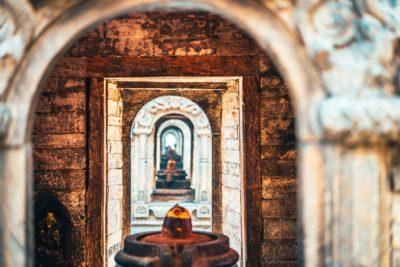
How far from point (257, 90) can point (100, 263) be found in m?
2.39

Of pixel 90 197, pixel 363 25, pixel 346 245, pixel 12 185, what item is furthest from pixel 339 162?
pixel 90 197

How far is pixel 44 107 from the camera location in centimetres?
560

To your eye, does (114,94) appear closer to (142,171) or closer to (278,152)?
(278,152)

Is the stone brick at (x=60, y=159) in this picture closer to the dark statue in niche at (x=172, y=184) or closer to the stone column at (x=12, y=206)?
the stone column at (x=12, y=206)

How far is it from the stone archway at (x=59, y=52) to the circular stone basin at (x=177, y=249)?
182 cm

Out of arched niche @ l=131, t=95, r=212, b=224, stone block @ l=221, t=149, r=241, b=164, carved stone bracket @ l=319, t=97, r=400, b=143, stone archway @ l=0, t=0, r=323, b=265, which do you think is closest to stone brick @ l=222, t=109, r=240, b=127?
stone block @ l=221, t=149, r=241, b=164

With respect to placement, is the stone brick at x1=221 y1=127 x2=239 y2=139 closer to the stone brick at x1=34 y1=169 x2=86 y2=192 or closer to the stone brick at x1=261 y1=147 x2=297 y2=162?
the stone brick at x1=261 y1=147 x2=297 y2=162

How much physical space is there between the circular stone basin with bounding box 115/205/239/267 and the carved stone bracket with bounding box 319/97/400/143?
7.22 ft

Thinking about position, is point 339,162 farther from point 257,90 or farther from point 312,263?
point 257,90

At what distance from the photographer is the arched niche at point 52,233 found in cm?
545

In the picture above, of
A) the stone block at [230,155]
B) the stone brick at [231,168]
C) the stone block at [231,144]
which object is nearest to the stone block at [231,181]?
the stone brick at [231,168]

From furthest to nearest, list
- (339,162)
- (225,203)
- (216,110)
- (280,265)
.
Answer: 1. (216,110)
2. (225,203)
3. (280,265)
4. (339,162)

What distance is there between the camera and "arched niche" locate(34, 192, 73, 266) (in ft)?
17.9

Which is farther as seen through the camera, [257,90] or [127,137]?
[127,137]
